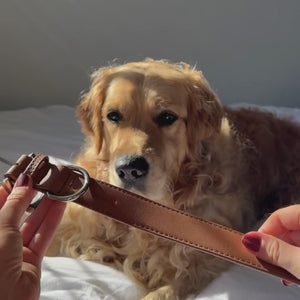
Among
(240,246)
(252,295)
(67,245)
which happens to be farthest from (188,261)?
(240,246)

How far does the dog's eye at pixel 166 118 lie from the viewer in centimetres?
150

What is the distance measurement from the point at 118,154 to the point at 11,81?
5.31 ft

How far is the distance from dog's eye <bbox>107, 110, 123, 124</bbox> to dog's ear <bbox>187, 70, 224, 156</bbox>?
22cm

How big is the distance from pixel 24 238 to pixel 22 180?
121mm

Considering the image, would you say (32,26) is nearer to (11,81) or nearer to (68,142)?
(11,81)

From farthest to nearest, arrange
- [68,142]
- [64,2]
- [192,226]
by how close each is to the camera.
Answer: [64,2] < [68,142] < [192,226]

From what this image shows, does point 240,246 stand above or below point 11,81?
above

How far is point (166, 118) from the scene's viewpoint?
59.8 inches

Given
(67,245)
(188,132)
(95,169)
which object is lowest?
(67,245)

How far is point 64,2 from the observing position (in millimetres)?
2666

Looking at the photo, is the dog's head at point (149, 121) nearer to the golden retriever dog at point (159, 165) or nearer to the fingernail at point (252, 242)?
the golden retriever dog at point (159, 165)

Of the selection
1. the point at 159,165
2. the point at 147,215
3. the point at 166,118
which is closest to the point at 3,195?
the point at 147,215

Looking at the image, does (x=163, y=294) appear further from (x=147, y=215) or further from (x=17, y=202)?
(x=17, y=202)

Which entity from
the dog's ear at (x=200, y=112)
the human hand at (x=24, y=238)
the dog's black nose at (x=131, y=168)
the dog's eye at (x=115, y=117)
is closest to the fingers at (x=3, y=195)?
the human hand at (x=24, y=238)
